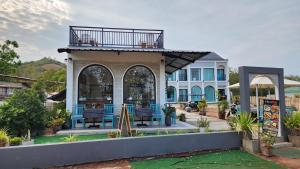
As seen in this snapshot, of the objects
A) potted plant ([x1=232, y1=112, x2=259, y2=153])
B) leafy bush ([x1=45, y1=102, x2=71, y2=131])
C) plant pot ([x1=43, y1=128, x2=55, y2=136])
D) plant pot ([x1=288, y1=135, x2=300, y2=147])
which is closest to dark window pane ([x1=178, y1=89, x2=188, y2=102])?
leafy bush ([x1=45, y1=102, x2=71, y2=131])

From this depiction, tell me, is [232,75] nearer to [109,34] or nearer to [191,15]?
[191,15]

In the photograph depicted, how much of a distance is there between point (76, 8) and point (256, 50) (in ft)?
51.0

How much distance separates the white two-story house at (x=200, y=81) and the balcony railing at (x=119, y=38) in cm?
2099

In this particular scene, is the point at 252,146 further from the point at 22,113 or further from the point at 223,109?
the point at 223,109

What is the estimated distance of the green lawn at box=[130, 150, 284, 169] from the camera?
518 cm

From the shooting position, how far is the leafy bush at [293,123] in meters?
6.98

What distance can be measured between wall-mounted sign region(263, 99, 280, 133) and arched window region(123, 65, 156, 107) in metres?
5.24

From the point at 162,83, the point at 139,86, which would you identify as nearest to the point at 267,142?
the point at 162,83

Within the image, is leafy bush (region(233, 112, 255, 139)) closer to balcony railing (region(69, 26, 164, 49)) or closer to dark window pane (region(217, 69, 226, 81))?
balcony railing (region(69, 26, 164, 49))

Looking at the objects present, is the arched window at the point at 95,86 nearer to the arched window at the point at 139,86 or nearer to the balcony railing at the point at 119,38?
the arched window at the point at 139,86

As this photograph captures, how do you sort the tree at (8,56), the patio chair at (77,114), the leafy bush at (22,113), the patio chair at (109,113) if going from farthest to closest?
the tree at (8,56), the patio chair at (109,113), the patio chair at (77,114), the leafy bush at (22,113)

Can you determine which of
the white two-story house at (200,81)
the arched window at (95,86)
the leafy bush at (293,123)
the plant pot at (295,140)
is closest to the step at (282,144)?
the plant pot at (295,140)

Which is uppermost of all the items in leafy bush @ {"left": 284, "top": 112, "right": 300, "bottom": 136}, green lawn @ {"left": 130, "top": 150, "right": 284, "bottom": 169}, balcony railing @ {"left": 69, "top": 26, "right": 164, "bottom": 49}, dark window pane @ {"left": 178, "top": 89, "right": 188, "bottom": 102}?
balcony railing @ {"left": 69, "top": 26, "right": 164, "bottom": 49}

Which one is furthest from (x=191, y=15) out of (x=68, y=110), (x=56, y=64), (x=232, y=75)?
(x=56, y=64)
